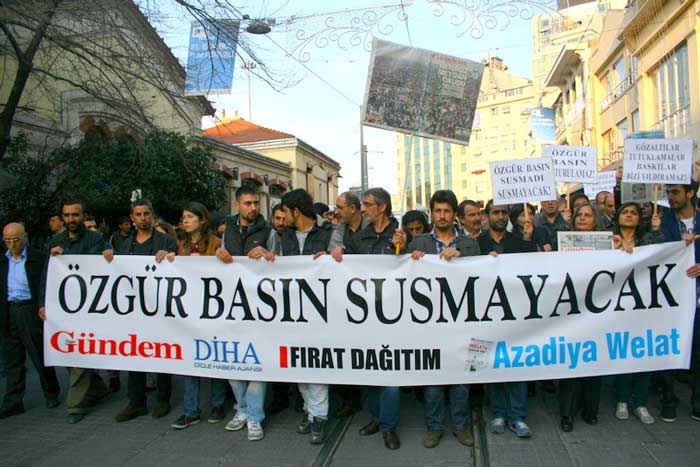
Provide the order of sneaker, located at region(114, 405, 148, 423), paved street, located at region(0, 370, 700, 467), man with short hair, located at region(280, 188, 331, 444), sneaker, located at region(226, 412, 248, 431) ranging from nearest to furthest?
paved street, located at region(0, 370, 700, 467)
sneaker, located at region(226, 412, 248, 431)
man with short hair, located at region(280, 188, 331, 444)
sneaker, located at region(114, 405, 148, 423)

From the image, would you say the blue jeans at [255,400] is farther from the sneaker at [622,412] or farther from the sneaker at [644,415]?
A: the sneaker at [644,415]

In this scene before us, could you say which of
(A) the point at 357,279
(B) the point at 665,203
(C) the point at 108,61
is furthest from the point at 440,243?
(C) the point at 108,61

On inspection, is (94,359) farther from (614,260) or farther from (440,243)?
(614,260)

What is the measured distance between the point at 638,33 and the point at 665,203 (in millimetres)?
13560

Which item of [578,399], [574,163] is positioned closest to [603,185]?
[574,163]

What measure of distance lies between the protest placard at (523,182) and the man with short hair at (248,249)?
215cm

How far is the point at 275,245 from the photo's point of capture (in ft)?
16.0

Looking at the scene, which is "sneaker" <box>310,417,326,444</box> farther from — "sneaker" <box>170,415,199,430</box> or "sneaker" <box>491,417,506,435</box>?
"sneaker" <box>491,417,506,435</box>

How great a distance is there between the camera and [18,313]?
16.9 feet

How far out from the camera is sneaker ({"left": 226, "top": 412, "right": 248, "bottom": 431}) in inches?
180

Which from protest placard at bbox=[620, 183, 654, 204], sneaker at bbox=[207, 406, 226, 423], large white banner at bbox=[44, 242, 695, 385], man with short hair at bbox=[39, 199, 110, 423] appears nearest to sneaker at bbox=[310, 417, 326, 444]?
large white banner at bbox=[44, 242, 695, 385]

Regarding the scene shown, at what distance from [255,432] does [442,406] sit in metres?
1.44

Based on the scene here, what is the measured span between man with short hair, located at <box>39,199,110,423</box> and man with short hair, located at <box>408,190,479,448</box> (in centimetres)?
295

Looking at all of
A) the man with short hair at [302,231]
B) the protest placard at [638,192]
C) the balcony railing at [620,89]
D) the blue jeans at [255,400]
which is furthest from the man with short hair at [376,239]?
the balcony railing at [620,89]
